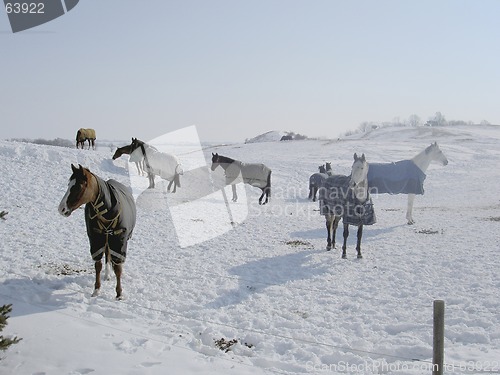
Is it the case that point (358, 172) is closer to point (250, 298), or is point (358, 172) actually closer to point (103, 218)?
point (250, 298)

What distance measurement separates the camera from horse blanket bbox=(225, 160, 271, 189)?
1588 cm

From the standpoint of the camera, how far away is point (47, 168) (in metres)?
19.4

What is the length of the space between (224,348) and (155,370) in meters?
1.08

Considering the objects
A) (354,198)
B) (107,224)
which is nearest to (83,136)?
(354,198)

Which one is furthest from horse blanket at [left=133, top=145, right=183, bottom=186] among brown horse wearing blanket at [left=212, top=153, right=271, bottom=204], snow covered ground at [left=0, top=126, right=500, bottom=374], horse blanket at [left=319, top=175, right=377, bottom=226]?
horse blanket at [left=319, top=175, right=377, bottom=226]

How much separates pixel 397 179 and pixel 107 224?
11.9 metres

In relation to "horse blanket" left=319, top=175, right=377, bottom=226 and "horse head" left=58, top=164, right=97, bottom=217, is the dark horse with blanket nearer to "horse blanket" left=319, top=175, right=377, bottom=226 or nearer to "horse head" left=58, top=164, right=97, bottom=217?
"horse blanket" left=319, top=175, right=377, bottom=226

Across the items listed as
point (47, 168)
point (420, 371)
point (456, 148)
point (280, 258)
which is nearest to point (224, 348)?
point (420, 371)

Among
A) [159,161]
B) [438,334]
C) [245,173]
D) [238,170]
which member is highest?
[159,161]

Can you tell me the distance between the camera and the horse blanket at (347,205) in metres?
10.3

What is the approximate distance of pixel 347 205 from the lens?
34.1ft

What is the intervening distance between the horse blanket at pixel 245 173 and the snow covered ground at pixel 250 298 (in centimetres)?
159

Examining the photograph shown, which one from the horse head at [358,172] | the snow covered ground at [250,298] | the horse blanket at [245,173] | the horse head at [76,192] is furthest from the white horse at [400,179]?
the horse head at [76,192]

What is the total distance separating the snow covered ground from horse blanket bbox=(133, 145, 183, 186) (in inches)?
104
